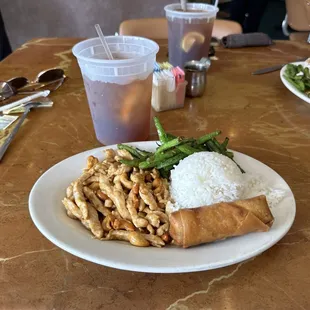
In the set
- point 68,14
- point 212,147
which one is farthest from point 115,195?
point 68,14

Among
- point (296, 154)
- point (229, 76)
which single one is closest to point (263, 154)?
point (296, 154)

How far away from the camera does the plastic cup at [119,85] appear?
3.13 feet

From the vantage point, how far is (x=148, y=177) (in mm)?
865

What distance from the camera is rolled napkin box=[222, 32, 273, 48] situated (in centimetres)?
194

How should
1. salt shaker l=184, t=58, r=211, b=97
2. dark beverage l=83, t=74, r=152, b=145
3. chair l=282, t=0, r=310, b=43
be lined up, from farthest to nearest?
chair l=282, t=0, r=310, b=43, salt shaker l=184, t=58, r=211, b=97, dark beverage l=83, t=74, r=152, b=145

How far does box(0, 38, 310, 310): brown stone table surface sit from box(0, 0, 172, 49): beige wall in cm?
149

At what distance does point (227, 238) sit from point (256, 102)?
82 cm

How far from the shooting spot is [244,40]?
6.41 ft

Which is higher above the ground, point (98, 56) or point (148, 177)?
point (98, 56)

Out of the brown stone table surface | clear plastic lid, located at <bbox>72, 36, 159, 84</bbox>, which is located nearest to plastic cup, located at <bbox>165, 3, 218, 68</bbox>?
the brown stone table surface

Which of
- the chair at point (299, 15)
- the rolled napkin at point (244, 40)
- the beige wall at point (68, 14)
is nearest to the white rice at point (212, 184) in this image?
the rolled napkin at point (244, 40)

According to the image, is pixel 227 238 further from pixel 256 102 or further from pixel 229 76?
pixel 229 76

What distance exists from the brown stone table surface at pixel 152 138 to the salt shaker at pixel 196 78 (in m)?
0.04

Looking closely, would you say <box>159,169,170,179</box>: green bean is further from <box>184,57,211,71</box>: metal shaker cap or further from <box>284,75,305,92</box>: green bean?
<box>284,75,305,92</box>: green bean
